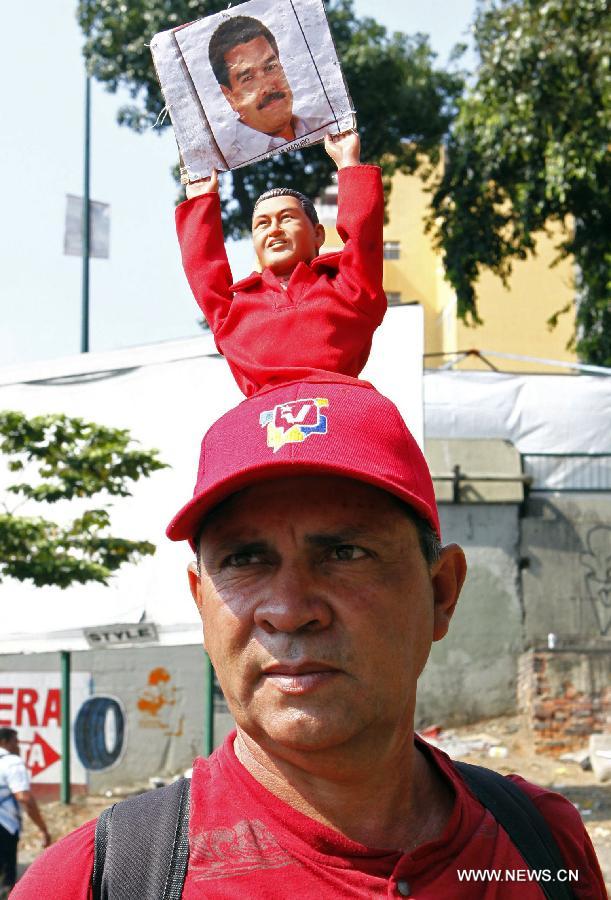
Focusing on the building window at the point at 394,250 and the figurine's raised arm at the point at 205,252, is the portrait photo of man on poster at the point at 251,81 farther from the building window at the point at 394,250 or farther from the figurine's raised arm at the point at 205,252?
the building window at the point at 394,250

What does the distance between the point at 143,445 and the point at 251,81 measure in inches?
250

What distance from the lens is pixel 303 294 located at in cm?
263

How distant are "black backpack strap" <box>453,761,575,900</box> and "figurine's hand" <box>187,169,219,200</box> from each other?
1337 millimetres

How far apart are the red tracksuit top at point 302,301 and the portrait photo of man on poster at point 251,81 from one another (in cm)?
18

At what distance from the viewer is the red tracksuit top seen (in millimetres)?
2447

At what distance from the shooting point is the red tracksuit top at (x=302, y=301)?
2447 millimetres

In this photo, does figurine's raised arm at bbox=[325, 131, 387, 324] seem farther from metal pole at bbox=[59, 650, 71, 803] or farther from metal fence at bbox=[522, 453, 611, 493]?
metal fence at bbox=[522, 453, 611, 493]

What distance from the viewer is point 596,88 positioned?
1142 centimetres

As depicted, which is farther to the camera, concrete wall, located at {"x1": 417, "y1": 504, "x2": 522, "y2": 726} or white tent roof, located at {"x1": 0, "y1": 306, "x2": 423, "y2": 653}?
concrete wall, located at {"x1": 417, "y1": 504, "x2": 522, "y2": 726}

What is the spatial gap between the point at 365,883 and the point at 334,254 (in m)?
1.63

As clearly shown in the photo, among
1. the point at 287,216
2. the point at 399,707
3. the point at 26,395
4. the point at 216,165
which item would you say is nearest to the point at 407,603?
the point at 399,707

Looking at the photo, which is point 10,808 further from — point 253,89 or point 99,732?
point 253,89

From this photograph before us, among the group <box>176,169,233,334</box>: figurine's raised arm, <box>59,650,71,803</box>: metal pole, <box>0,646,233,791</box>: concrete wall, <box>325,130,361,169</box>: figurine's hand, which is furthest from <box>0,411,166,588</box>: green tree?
<box>325,130,361,169</box>: figurine's hand

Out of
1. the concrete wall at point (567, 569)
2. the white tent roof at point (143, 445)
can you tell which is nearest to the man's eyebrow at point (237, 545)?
the white tent roof at point (143, 445)
